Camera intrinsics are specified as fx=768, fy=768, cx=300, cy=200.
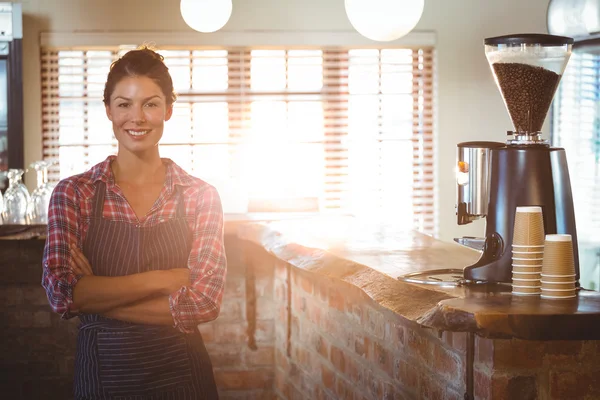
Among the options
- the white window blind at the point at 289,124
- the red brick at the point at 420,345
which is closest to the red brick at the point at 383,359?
the red brick at the point at 420,345

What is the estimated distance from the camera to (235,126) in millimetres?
5945

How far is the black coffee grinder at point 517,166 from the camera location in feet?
4.98

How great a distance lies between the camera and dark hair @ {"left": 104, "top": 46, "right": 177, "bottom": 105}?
167 centimetres

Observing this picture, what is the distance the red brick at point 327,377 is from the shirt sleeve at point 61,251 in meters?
1.02

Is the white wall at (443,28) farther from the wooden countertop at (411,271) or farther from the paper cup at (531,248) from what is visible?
the paper cup at (531,248)

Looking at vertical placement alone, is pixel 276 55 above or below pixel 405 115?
above

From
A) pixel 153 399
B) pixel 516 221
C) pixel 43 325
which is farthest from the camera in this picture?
pixel 43 325

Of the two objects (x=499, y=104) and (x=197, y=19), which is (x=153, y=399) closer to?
(x=197, y=19)

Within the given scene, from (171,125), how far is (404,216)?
1.97 m

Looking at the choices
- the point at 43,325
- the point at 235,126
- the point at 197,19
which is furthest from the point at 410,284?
the point at 235,126

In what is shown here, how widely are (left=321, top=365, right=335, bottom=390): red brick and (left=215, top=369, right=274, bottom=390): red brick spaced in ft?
2.09

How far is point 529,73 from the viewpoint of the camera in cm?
160

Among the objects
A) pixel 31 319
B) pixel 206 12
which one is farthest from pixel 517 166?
pixel 206 12

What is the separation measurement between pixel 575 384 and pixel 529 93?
1.98 ft
